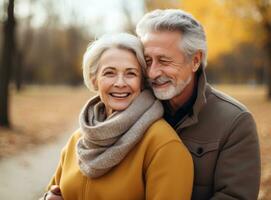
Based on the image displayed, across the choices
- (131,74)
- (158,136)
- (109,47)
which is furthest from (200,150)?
(109,47)

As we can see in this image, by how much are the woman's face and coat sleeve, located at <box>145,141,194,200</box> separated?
Answer: 42cm

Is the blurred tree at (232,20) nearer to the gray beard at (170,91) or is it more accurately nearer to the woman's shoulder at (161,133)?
the gray beard at (170,91)

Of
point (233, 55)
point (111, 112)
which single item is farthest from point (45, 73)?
point (111, 112)

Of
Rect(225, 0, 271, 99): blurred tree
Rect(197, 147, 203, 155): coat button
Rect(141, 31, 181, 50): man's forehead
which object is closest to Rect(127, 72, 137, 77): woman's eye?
Rect(141, 31, 181, 50): man's forehead

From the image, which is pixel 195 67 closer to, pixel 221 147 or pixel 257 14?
pixel 221 147

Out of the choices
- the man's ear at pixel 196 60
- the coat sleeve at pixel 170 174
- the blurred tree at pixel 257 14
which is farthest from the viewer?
the blurred tree at pixel 257 14

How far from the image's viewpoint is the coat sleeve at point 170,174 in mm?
2641

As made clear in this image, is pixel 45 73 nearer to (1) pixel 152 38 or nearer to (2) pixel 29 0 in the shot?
(2) pixel 29 0

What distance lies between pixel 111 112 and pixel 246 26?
22576mm

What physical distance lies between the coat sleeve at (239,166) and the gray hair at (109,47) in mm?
716

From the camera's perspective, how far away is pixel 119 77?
9.61 feet

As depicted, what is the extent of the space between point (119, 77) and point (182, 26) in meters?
0.53

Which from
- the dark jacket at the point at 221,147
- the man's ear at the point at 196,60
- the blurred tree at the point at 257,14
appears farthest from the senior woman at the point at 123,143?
the blurred tree at the point at 257,14

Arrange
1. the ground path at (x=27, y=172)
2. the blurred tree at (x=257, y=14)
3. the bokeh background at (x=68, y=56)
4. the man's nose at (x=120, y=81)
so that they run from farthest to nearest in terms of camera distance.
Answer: the blurred tree at (x=257, y=14) < the bokeh background at (x=68, y=56) < the ground path at (x=27, y=172) < the man's nose at (x=120, y=81)
